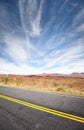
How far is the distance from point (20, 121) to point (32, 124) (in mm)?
528

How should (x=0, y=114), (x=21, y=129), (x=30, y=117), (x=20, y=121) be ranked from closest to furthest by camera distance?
(x=21, y=129)
(x=20, y=121)
(x=30, y=117)
(x=0, y=114)

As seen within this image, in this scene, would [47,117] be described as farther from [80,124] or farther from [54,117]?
[80,124]

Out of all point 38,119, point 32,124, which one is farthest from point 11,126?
point 38,119

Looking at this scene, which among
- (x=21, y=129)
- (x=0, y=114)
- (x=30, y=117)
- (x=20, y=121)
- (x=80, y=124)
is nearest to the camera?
(x=21, y=129)

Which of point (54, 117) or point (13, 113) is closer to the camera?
point (54, 117)

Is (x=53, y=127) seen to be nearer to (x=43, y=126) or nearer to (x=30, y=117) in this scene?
(x=43, y=126)

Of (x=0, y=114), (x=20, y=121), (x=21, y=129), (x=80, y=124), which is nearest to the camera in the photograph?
(x=21, y=129)

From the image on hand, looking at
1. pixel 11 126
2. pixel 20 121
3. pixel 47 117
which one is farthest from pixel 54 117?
pixel 11 126

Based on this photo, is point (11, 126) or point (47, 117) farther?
point (47, 117)

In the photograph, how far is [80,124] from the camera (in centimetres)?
402

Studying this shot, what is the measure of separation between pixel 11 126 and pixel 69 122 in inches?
82.2

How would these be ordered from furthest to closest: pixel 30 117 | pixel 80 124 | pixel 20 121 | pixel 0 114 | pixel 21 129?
pixel 0 114 < pixel 30 117 < pixel 20 121 < pixel 80 124 < pixel 21 129

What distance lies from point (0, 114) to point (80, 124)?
132 inches

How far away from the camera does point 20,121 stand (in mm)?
4289
